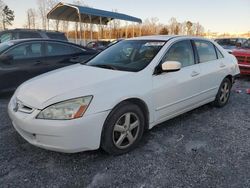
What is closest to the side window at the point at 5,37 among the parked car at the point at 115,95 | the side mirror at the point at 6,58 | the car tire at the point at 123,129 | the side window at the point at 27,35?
the side window at the point at 27,35

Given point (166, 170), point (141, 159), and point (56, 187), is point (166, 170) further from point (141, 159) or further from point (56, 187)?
point (56, 187)

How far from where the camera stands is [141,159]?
10.4 feet

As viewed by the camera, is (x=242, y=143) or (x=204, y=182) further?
(x=242, y=143)

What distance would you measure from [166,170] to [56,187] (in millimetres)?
1257

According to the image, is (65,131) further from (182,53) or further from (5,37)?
(5,37)

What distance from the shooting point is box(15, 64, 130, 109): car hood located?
9.51 ft

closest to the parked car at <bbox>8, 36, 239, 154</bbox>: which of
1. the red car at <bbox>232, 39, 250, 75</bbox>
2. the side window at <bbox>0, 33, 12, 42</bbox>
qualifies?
the red car at <bbox>232, 39, 250, 75</bbox>

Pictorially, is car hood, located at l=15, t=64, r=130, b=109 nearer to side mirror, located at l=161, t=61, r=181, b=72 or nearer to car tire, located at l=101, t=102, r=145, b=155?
car tire, located at l=101, t=102, r=145, b=155

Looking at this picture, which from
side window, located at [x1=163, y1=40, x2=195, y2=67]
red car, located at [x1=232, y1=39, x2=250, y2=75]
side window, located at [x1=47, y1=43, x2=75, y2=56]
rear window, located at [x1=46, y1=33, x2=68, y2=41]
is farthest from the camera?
rear window, located at [x1=46, y1=33, x2=68, y2=41]

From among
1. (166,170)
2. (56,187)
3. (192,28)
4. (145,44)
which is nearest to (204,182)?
(166,170)

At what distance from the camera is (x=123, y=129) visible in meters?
3.20

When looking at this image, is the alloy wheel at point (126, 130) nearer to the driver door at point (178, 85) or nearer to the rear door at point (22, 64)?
the driver door at point (178, 85)

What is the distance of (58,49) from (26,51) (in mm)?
885

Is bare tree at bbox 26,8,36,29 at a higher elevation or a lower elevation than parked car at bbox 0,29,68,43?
higher
